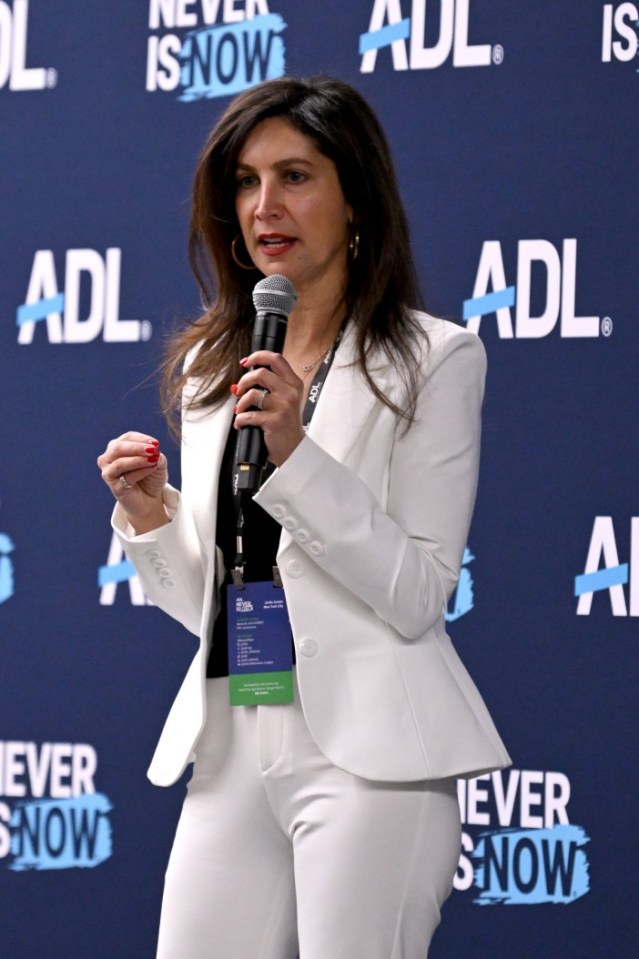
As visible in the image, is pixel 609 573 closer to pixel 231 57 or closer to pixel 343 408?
pixel 343 408

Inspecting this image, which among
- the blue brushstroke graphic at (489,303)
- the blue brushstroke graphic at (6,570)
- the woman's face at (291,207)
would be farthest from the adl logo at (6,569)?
the woman's face at (291,207)

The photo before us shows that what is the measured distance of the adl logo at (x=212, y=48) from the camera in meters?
3.08

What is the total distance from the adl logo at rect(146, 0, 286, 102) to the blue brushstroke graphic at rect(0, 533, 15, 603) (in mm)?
1115

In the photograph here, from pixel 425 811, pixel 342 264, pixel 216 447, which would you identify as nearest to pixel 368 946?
pixel 425 811

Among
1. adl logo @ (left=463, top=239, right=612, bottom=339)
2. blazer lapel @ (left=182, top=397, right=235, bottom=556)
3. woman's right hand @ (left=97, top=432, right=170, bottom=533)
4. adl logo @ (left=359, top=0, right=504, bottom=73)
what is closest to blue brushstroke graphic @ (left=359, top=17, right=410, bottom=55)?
adl logo @ (left=359, top=0, right=504, bottom=73)

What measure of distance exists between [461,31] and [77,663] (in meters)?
1.66

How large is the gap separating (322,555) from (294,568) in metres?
0.07

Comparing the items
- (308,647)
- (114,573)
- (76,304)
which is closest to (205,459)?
(308,647)

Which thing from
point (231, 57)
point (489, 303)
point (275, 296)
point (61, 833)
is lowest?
point (61, 833)

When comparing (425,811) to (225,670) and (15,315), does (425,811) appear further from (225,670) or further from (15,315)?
(15,315)

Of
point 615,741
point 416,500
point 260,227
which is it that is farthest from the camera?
point 615,741

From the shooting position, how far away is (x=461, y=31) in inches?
116

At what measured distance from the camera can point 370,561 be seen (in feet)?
5.16

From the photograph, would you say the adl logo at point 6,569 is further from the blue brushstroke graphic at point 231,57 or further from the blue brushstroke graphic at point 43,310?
the blue brushstroke graphic at point 231,57
